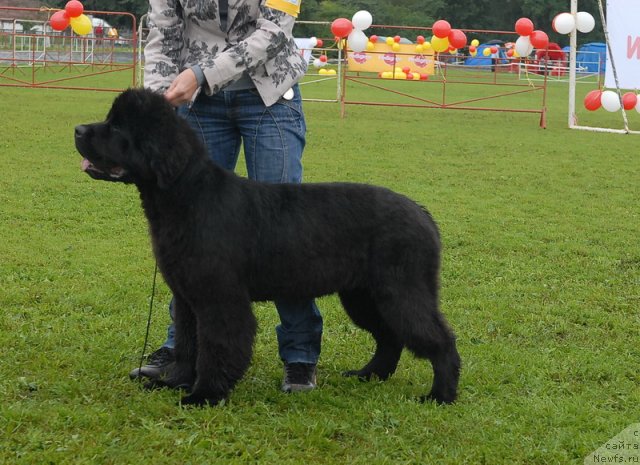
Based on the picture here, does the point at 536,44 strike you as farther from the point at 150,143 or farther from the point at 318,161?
the point at 150,143

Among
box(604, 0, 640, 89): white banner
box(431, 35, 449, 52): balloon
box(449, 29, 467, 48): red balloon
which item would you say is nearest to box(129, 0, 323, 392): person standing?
box(604, 0, 640, 89): white banner

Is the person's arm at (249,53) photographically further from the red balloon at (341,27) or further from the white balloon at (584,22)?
the red balloon at (341,27)

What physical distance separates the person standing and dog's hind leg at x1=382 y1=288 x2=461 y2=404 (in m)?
0.50

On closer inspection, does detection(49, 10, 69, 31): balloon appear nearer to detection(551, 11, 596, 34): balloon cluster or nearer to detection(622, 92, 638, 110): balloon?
detection(551, 11, 596, 34): balloon cluster

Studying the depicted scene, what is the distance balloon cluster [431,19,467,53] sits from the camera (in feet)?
75.7

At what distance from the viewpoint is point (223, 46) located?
4207 mm

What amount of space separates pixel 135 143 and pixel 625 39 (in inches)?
659

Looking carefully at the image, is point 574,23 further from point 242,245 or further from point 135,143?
point 135,143

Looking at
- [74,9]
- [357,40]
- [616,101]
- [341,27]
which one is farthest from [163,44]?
[74,9]

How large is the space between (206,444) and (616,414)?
1.96m

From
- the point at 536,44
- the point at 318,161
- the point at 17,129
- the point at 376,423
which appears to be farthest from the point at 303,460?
the point at 536,44

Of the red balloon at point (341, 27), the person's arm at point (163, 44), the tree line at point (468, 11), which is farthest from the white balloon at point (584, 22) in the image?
the tree line at point (468, 11)

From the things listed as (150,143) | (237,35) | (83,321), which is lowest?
(83,321)

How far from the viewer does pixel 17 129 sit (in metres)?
14.7
